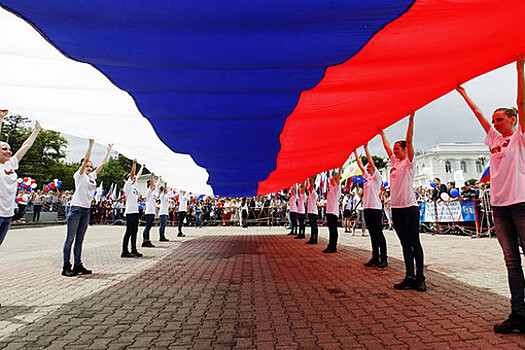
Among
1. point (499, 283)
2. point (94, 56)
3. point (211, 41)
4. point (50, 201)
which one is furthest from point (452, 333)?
point (50, 201)

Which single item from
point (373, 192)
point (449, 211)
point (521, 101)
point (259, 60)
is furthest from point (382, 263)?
point (449, 211)

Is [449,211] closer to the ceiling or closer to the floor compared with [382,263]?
closer to the ceiling

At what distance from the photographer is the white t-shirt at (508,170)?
259 centimetres

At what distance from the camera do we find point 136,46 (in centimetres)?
231

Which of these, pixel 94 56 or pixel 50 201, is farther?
pixel 50 201

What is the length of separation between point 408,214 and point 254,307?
2350 millimetres

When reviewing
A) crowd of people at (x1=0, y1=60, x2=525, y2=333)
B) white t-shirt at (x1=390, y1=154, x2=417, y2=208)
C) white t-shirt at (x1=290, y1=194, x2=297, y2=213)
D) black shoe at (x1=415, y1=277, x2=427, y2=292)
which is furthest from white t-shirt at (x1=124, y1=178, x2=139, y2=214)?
white t-shirt at (x1=290, y1=194, x2=297, y2=213)

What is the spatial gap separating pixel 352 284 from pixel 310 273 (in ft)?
3.26

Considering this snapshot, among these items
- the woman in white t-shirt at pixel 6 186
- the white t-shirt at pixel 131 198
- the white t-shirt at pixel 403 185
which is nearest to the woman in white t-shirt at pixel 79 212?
the woman in white t-shirt at pixel 6 186

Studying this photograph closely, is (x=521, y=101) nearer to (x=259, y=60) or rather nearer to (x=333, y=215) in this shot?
(x=259, y=60)

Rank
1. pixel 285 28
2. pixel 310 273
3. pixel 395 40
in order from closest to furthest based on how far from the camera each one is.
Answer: pixel 285 28
pixel 395 40
pixel 310 273

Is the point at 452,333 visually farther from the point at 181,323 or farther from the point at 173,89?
the point at 173,89

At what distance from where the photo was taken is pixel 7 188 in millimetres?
3703

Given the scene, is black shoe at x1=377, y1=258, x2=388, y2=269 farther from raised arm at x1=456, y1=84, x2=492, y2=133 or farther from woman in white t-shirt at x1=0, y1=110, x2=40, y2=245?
woman in white t-shirt at x1=0, y1=110, x2=40, y2=245
